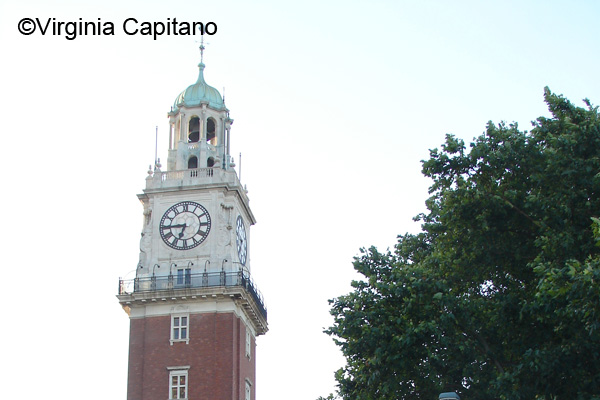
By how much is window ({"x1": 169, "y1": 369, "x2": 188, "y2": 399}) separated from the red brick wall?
241 mm

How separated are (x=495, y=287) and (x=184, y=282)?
2533 centimetres

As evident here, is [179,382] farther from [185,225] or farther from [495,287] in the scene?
[495,287]

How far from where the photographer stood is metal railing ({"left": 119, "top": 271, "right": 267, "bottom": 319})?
5684 centimetres

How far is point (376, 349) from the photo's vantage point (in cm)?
3462

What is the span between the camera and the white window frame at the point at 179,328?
56.1 meters

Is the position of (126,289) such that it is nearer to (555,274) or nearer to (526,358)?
(526,358)

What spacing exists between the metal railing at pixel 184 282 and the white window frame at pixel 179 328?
1673mm

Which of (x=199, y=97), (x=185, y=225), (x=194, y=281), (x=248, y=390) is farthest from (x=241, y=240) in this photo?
(x=199, y=97)

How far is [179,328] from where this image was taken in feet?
185

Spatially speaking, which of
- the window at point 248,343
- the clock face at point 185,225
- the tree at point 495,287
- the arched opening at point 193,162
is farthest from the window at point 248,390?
the tree at point 495,287

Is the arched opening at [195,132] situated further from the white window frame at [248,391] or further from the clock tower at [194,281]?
the white window frame at [248,391]

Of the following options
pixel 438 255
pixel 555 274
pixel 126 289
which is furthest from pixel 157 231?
pixel 555 274

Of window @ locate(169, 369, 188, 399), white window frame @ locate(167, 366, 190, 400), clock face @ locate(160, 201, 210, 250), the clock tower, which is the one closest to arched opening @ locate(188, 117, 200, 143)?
the clock tower

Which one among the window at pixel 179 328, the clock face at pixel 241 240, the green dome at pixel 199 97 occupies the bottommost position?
the window at pixel 179 328
